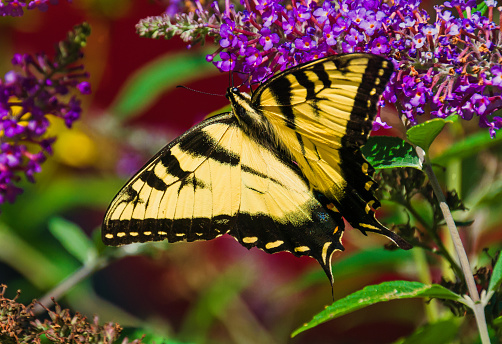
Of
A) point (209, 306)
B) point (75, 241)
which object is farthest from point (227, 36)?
point (209, 306)

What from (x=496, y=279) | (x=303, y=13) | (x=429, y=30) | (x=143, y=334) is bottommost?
(x=496, y=279)

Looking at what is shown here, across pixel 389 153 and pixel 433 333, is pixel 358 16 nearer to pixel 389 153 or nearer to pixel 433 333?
pixel 389 153

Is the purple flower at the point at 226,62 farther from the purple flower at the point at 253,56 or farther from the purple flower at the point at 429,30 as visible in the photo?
the purple flower at the point at 429,30

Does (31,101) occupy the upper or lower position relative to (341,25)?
upper

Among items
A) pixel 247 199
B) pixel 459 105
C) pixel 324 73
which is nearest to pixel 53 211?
pixel 247 199

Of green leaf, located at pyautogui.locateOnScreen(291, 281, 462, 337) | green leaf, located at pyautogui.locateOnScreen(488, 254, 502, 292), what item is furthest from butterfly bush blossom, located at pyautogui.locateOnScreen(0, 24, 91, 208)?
green leaf, located at pyautogui.locateOnScreen(488, 254, 502, 292)

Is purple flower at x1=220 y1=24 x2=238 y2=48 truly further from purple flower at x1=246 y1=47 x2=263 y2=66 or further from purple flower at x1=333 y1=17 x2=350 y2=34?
purple flower at x1=333 y1=17 x2=350 y2=34

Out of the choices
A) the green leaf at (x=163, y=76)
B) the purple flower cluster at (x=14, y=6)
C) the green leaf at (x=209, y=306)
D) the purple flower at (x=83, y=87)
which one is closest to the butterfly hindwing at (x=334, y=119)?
the purple flower at (x=83, y=87)

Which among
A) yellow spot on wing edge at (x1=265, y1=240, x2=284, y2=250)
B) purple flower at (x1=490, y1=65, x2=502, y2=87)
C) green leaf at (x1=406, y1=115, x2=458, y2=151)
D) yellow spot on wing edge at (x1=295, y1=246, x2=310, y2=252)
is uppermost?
purple flower at (x1=490, y1=65, x2=502, y2=87)
